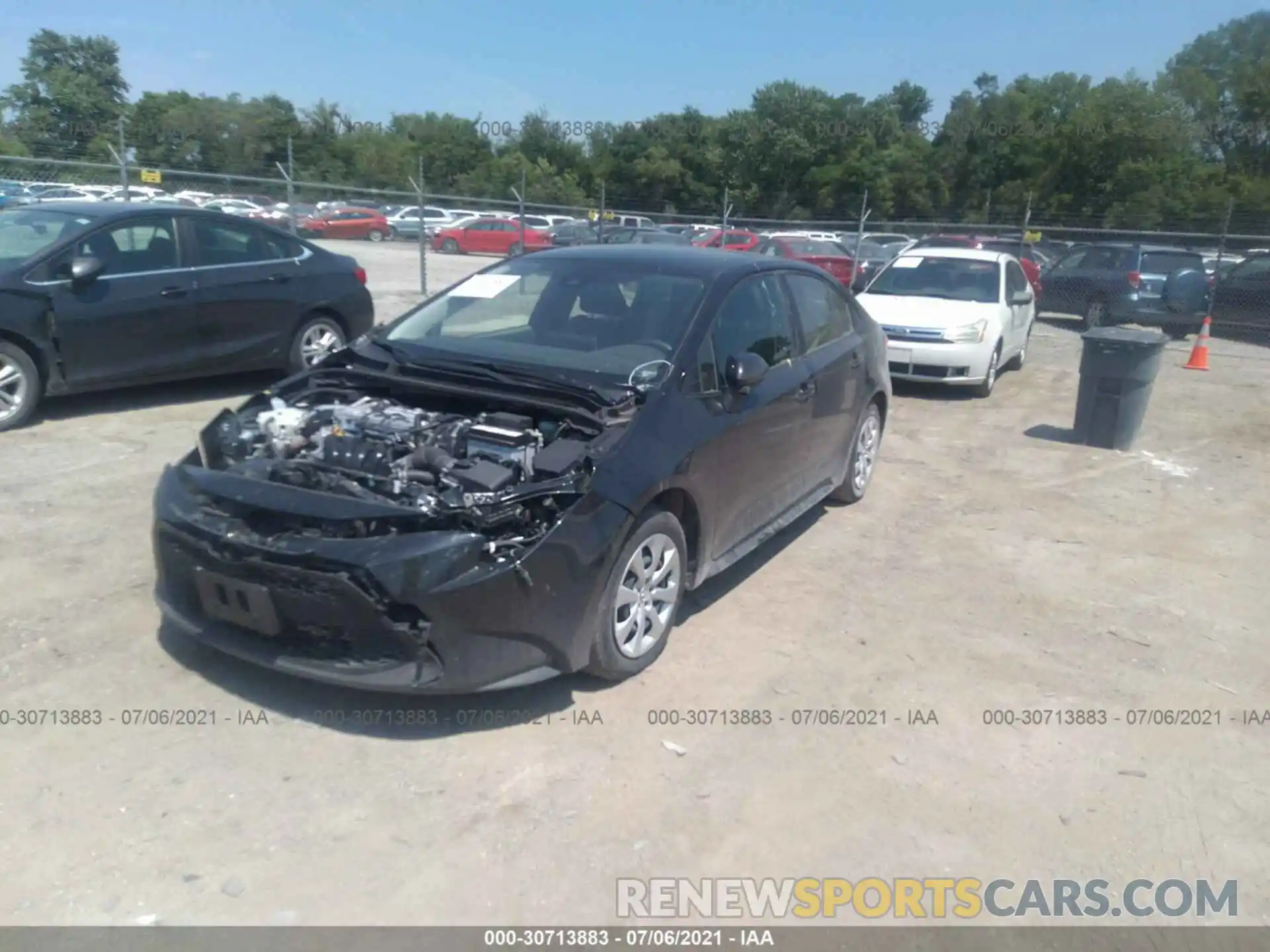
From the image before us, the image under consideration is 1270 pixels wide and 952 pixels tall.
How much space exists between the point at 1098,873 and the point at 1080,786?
0.54 m

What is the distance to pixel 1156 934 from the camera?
3.10 m

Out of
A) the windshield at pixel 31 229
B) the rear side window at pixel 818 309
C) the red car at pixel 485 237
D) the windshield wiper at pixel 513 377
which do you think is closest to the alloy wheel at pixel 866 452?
the rear side window at pixel 818 309

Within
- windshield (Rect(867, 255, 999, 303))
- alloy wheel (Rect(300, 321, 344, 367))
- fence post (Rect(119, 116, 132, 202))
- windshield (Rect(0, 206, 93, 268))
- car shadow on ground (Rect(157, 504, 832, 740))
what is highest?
fence post (Rect(119, 116, 132, 202))

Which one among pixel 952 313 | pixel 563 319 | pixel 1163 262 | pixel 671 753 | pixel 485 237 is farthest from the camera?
pixel 485 237

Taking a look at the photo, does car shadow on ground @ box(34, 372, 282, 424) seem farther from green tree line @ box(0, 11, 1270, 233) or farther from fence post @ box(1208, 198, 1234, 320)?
green tree line @ box(0, 11, 1270, 233)

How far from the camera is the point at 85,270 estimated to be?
293 inches

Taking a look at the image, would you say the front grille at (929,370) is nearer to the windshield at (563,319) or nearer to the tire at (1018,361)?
the tire at (1018,361)

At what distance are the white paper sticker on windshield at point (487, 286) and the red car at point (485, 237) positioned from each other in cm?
3025

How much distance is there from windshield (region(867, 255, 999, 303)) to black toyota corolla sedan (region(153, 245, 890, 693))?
664 cm

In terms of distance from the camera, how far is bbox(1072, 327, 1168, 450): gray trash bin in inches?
344

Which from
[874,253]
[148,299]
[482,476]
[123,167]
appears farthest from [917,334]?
[874,253]

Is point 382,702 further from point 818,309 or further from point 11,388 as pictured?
point 11,388

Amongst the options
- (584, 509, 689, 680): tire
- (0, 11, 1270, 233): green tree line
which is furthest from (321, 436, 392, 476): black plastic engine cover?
(0, 11, 1270, 233): green tree line

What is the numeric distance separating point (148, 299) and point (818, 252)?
665 inches
